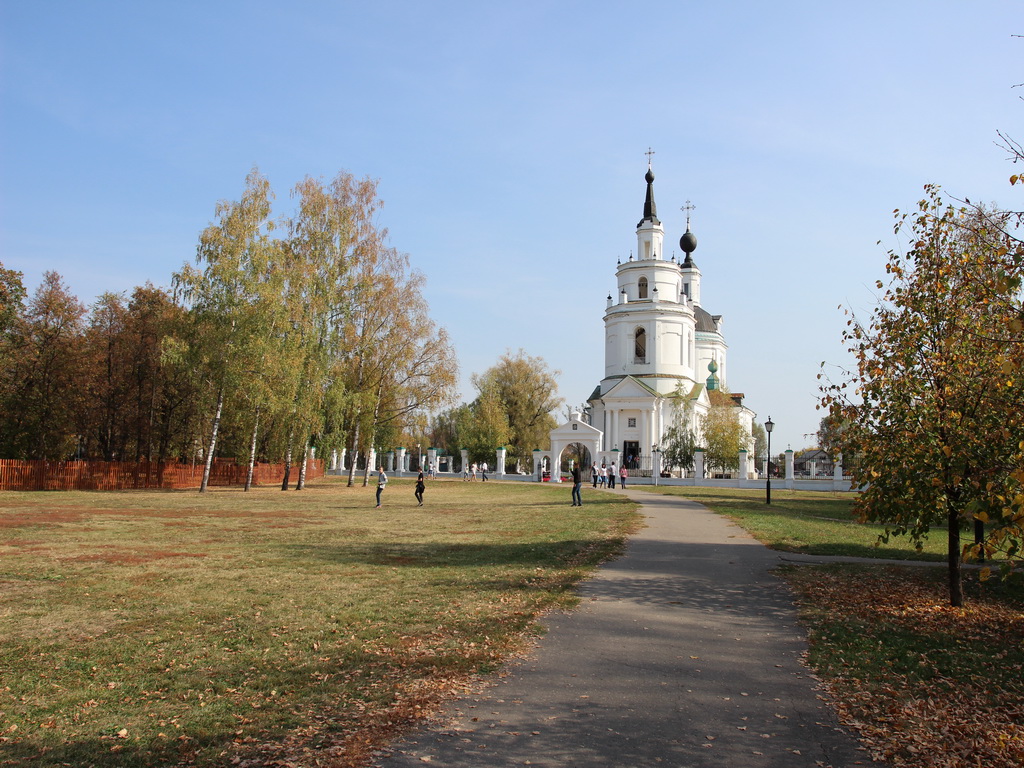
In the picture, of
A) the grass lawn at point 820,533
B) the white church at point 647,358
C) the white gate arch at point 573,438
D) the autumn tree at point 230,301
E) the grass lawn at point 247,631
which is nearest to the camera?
the grass lawn at point 247,631

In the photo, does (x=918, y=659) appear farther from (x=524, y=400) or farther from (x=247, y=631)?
(x=524, y=400)

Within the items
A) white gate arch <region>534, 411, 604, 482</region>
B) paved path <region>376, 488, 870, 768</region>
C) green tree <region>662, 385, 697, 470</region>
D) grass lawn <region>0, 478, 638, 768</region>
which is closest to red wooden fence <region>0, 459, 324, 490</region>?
grass lawn <region>0, 478, 638, 768</region>

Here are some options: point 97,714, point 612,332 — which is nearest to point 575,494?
point 97,714

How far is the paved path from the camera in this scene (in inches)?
204

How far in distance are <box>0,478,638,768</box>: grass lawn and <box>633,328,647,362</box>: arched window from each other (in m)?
50.2

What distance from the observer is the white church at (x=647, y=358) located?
63688 millimetres

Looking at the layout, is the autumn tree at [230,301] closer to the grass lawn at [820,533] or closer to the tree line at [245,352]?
the tree line at [245,352]

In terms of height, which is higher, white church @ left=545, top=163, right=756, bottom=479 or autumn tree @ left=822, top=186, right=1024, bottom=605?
white church @ left=545, top=163, right=756, bottom=479

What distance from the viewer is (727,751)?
17.4ft

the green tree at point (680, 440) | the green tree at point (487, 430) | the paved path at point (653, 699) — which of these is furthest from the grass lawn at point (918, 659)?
the green tree at point (487, 430)

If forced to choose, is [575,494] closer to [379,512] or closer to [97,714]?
[379,512]

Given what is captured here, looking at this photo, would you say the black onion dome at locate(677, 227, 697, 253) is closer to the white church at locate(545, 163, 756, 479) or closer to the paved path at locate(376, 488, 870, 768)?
the white church at locate(545, 163, 756, 479)

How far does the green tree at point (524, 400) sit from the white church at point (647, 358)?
489 cm

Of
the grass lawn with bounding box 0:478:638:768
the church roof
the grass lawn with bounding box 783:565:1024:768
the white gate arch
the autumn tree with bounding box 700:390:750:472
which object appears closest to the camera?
the grass lawn with bounding box 0:478:638:768
